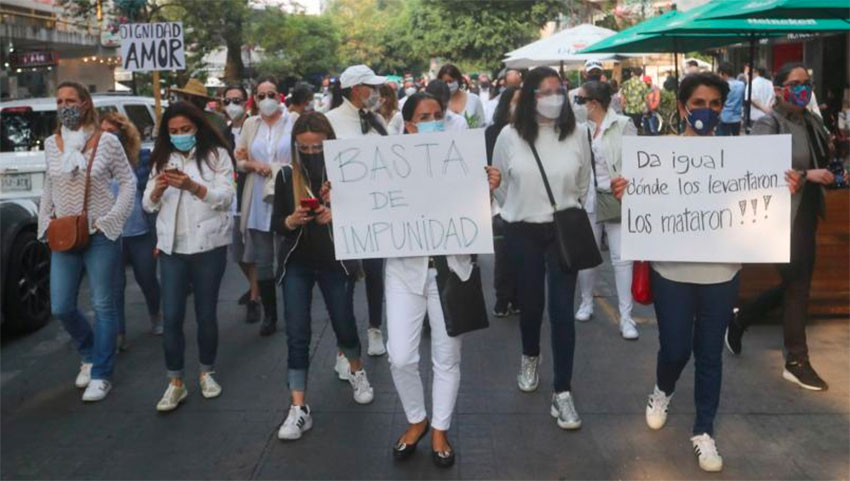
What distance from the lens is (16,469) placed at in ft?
15.4

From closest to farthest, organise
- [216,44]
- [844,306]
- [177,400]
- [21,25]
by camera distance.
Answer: [177,400]
[844,306]
[216,44]
[21,25]

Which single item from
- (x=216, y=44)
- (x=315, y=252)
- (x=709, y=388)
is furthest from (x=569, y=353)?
(x=216, y=44)

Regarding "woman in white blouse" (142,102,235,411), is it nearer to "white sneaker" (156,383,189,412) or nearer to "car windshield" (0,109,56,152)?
"white sneaker" (156,383,189,412)

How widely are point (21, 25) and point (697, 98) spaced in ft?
101

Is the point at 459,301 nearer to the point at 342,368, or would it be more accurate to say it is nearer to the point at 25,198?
the point at 342,368

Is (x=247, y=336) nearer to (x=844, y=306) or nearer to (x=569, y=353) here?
(x=569, y=353)

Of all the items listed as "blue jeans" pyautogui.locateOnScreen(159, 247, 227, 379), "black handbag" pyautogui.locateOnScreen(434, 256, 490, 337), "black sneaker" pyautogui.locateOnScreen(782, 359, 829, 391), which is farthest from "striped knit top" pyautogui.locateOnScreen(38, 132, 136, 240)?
"black sneaker" pyautogui.locateOnScreen(782, 359, 829, 391)

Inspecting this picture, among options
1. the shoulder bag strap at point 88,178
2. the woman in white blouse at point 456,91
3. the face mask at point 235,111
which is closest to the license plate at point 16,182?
the face mask at point 235,111

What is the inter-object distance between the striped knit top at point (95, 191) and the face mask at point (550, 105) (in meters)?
2.68

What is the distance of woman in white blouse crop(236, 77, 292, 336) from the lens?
7.04 meters

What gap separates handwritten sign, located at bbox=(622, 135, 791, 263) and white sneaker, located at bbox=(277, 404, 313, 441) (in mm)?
1943

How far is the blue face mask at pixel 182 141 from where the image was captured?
5.42m

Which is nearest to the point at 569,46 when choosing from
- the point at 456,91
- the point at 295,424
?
the point at 456,91

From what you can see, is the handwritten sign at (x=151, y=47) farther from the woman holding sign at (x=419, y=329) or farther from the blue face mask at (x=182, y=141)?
the woman holding sign at (x=419, y=329)
